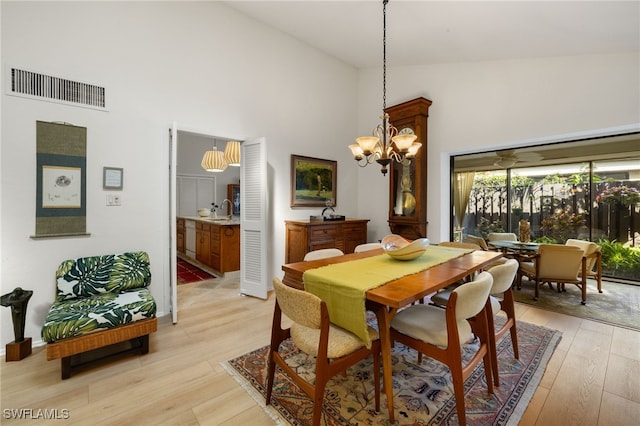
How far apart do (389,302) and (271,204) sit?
300cm

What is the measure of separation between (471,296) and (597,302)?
3372 mm

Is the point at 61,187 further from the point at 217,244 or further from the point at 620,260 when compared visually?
the point at 620,260

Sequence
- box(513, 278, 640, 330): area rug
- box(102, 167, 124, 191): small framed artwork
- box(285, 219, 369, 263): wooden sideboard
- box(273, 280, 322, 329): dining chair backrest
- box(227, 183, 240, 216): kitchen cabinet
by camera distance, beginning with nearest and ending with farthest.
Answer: box(273, 280, 322, 329): dining chair backrest < box(102, 167, 124, 191): small framed artwork < box(513, 278, 640, 330): area rug < box(285, 219, 369, 263): wooden sideboard < box(227, 183, 240, 216): kitchen cabinet

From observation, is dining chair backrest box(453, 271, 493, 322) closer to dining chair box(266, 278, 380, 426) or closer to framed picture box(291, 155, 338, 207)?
dining chair box(266, 278, 380, 426)

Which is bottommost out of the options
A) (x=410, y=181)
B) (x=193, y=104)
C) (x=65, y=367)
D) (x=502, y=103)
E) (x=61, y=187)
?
(x=65, y=367)

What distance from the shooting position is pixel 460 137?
392 centimetres

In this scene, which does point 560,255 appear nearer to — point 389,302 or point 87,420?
point 389,302

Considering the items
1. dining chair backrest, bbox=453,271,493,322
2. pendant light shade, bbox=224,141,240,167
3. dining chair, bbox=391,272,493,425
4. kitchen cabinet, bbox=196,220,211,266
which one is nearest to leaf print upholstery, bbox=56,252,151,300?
kitchen cabinet, bbox=196,220,211,266

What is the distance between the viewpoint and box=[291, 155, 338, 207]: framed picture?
4.29 metres

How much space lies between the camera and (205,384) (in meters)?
1.92

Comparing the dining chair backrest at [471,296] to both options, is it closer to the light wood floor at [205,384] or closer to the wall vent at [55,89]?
the light wood floor at [205,384]

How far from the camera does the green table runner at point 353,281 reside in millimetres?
1490

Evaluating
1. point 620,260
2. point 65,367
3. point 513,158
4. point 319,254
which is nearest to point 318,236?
point 319,254

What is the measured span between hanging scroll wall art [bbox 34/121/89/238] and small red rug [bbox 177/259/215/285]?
2.09 meters
